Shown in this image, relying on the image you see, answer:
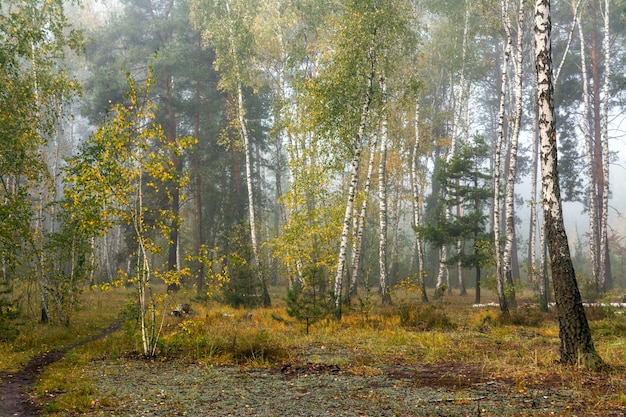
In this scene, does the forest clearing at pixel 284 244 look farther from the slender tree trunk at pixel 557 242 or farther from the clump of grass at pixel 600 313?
the clump of grass at pixel 600 313

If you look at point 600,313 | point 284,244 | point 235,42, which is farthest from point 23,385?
point 235,42

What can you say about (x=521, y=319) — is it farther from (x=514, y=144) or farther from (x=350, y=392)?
(x=350, y=392)

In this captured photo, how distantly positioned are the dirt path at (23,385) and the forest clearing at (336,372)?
121 mm

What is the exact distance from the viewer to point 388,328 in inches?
523

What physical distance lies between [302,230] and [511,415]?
12.4 m

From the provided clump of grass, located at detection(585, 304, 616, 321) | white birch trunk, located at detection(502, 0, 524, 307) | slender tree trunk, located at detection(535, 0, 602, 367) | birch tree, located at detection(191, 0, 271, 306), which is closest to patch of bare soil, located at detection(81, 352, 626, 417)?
slender tree trunk, located at detection(535, 0, 602, 367)

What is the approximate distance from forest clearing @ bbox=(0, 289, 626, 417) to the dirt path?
0.40ft

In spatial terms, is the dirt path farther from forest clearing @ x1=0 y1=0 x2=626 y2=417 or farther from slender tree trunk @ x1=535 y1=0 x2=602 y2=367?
slender tree trunk @ x1=535 y1=0 x2=602 y2=367

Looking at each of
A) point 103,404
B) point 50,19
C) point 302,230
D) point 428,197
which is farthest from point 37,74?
point 428,197

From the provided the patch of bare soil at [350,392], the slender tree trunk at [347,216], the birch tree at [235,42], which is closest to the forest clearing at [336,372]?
the patch of bare soil at [350,392]

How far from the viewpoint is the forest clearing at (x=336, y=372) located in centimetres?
600

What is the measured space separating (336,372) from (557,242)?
4418 millimetres

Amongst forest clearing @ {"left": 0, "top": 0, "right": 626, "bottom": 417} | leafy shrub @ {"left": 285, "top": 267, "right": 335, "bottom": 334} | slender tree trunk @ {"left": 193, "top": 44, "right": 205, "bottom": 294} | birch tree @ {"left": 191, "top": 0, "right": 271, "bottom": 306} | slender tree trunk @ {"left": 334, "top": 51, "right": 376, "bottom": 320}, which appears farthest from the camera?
slender tree trunk @ {"left": 193, "top": 44, "right": 205, "bottom": 294}

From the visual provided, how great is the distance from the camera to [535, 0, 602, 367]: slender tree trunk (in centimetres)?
749
